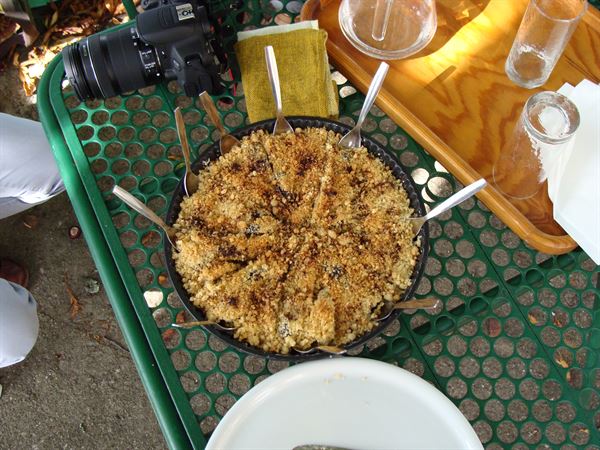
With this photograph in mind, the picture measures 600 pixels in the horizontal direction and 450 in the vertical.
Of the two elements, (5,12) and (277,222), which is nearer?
(277,222)

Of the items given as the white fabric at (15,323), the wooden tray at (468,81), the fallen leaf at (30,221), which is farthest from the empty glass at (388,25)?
the fallen leaf at (30,221)

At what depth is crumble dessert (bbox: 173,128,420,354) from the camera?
0.68m

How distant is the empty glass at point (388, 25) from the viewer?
842mm

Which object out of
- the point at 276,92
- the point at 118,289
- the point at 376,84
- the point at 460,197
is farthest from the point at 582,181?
Result: the point at 118,289

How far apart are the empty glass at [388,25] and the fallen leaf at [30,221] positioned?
840 millimetres

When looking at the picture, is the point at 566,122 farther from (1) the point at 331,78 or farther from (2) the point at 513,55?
(1) the point at 331,78

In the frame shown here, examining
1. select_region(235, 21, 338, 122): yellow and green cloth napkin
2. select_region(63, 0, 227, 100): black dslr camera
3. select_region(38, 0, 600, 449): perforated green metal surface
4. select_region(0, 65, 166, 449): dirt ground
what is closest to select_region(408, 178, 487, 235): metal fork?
select_region(38, 0, 600, 449): perforated green metal surface

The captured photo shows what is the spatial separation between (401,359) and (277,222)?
252 mm

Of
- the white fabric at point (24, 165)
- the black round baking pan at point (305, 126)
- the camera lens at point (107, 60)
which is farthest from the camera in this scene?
the white fabric at point (24, 165)

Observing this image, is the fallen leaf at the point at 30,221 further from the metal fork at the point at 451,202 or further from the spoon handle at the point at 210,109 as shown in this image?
the metal fork at the point at 451,202

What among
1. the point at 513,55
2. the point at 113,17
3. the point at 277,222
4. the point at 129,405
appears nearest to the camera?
the point at 277,222

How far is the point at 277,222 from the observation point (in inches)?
28.3

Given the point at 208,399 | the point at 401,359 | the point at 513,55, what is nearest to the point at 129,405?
the point at 208,399

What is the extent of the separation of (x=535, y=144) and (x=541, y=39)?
0.16 m
